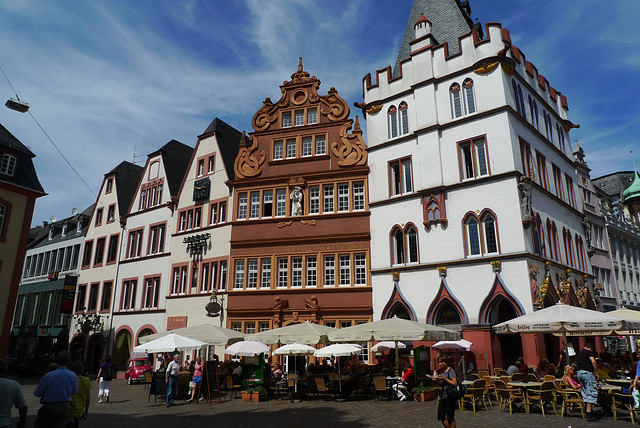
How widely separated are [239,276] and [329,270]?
596 cm

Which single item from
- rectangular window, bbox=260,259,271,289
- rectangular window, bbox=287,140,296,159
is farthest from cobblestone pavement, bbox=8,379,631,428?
rectangular window, bbox=287,140,296,159

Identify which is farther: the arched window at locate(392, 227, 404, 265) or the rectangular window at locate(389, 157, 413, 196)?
the rectangular window at locate(389, 157, 413, 196)

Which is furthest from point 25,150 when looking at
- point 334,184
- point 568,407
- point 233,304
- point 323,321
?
point 568,407

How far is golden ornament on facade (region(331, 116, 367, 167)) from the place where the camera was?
92.0 ft

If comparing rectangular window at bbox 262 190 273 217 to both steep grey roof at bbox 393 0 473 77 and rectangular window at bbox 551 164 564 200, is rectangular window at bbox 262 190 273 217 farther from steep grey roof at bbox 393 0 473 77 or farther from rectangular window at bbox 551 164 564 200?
rectangular window at bbox 551 164 564 200

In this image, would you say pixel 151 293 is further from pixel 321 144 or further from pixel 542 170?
pixel 542 170

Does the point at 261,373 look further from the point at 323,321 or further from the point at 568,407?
the point at 568,407

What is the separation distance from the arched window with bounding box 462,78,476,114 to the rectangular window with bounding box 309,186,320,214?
32.2ft

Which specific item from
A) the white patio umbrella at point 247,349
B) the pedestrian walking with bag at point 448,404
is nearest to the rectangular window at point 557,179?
the white patio umbrella at point 247,349

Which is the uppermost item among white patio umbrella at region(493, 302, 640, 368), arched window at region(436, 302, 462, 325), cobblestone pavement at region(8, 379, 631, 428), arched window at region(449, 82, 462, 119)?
arched window at region(449, 82, 462, 119)

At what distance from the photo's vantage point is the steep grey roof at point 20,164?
28.0 meters

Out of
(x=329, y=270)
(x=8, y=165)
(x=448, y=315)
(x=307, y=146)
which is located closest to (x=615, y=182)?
(x=448, y=315)

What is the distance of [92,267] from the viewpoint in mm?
39406

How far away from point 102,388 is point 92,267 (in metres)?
23.2
